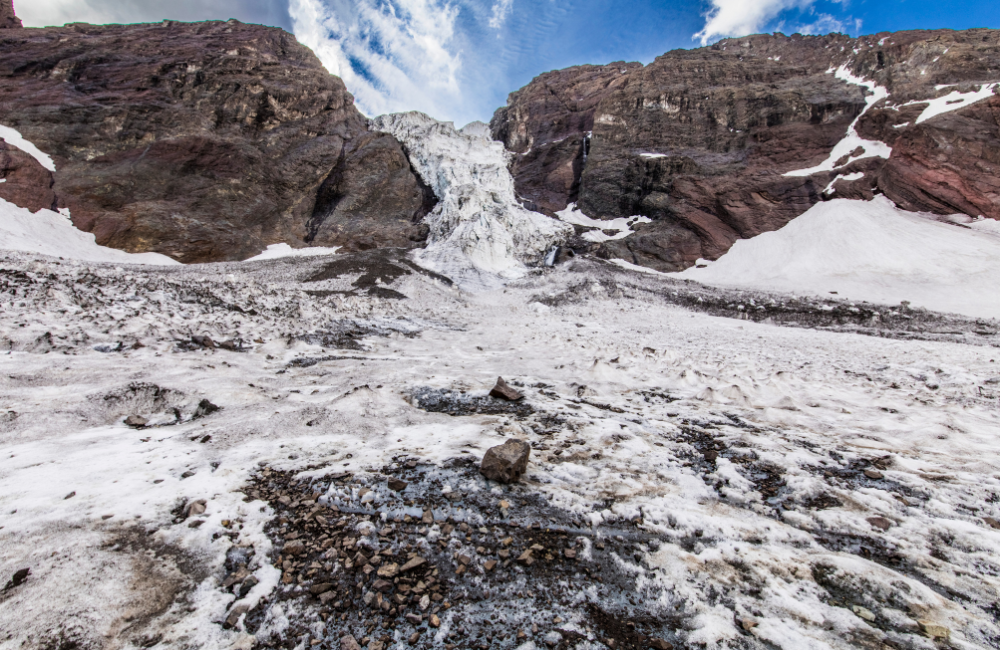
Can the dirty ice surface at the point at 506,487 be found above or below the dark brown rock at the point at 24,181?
below

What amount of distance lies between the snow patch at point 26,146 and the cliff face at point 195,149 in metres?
0.46

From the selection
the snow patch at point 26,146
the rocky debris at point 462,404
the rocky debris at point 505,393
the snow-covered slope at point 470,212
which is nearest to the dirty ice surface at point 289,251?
the snow-covered slope at point 470,212

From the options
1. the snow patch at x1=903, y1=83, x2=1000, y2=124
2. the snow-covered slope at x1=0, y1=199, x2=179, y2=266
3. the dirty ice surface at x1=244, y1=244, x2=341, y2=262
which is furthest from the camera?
the snow patch at x1=903, y1=83, x2=1000, y2=124

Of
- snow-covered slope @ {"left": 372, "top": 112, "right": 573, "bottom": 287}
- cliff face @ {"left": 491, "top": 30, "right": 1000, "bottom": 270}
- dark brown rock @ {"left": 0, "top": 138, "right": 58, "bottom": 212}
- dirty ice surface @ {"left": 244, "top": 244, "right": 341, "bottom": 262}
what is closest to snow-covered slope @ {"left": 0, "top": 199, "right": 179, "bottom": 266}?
dark brown rock @ {"left": 0, "top": 138, "right": 58, "bottom": 212}

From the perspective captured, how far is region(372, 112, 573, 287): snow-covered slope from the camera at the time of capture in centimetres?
3039

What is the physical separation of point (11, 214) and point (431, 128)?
34.2 metres

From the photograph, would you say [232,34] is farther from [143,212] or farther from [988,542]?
[988,542]

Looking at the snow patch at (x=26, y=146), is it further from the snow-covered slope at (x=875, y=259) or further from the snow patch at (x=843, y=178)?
the snow patch at (x=843, y=178)

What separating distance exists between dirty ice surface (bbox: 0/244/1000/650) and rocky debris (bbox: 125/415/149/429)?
0.56 ft

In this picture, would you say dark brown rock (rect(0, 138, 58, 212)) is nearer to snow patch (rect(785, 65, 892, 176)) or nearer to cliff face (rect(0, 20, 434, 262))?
cliff face (rect(0, 20, 434, 262))

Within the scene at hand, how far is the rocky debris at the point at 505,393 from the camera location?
6477mm

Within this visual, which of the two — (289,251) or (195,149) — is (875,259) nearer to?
(289,251)

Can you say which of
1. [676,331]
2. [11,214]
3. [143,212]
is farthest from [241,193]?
[676,331]

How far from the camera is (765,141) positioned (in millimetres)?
40625
